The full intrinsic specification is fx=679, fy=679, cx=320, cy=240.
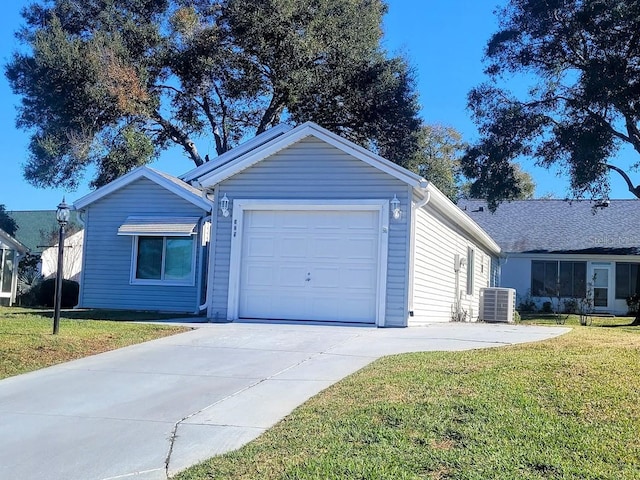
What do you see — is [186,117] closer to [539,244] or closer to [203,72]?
[203,72]

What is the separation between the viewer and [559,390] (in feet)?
20.1

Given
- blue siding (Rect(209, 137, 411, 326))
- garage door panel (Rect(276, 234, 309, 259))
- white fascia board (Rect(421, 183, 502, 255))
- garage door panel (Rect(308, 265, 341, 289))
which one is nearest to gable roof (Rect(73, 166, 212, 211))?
blue siding (Rect(209, 137, 411, 326))

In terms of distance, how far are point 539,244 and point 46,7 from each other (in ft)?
74.1

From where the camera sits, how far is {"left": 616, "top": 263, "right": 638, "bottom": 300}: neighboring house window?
27703 mm

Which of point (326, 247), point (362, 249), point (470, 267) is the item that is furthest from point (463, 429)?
point (470, 267)

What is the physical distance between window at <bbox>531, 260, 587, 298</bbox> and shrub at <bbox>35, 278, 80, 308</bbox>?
1825 centimetres

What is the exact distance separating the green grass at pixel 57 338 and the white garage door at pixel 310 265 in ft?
7.25

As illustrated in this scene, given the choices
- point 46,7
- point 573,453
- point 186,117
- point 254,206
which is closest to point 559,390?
point 573,453

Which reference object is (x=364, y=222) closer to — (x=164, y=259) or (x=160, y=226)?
(x=160, y=226)

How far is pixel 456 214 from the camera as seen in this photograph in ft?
55.2

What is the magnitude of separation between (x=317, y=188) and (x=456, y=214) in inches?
195

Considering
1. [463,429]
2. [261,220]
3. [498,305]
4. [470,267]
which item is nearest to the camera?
[463,429]

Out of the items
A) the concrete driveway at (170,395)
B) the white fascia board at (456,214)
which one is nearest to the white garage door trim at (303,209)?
the white fascia board at (456,214)

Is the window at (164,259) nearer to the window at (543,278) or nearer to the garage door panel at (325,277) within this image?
the garage door panel at (325,277)
